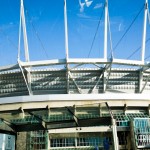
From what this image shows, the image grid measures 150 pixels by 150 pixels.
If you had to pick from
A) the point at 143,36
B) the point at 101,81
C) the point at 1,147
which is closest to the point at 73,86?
the point at 101,81

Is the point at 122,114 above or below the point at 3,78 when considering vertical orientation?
below

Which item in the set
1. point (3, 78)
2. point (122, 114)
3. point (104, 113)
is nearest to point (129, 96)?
point (122, 114)

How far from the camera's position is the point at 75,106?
12219 mm

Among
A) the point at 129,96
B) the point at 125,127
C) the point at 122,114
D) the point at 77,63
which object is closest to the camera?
the point at 125,127

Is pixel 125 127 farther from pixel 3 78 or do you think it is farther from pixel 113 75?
pixel 3 78

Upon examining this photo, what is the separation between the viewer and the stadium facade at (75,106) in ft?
34.6

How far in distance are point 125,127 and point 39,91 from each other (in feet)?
48.7

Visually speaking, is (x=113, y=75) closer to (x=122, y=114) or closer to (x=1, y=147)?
(x=122, y=114)

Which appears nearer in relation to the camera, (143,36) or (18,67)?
(18,67)

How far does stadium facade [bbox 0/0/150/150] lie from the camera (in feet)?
34.6

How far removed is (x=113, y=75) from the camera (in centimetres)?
3297

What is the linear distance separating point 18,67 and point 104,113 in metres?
19.6

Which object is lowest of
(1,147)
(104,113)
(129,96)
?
(1,147)

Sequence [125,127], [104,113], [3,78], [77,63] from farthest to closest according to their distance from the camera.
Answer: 1. [3,78]
2. [77,63]
3. [125,127]
4. [104,113]
